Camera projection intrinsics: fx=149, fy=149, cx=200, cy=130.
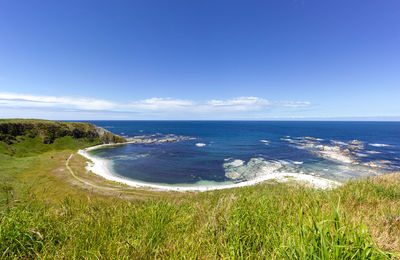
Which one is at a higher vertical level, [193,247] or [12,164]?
[193,247]

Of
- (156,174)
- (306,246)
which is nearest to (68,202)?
(306,246)

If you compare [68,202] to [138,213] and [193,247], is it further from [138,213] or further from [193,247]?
[193,247]

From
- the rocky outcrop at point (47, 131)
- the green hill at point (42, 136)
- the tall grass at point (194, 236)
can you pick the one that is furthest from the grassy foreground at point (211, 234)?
the rocky outcrop at point (47, 131)

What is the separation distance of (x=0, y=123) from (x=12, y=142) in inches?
461

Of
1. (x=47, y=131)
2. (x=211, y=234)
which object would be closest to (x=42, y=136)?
(x=47, y=131)

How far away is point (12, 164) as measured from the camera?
37844mm

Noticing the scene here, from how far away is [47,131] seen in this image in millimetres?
66562

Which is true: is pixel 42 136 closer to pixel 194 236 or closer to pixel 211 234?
pixel 194 236

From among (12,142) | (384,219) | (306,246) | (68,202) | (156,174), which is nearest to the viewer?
(306,246)

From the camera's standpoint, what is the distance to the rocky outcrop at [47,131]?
56.6 metres

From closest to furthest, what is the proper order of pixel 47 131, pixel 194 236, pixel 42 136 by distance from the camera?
pixel 194 236
pixel 42 136
pixel 47 131

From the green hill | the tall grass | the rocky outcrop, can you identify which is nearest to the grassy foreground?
the tall grass

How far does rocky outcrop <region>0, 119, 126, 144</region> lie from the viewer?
56.6 metres

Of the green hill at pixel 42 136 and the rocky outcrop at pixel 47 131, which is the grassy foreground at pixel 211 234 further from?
the rocky outcrop at pixel 47 131
